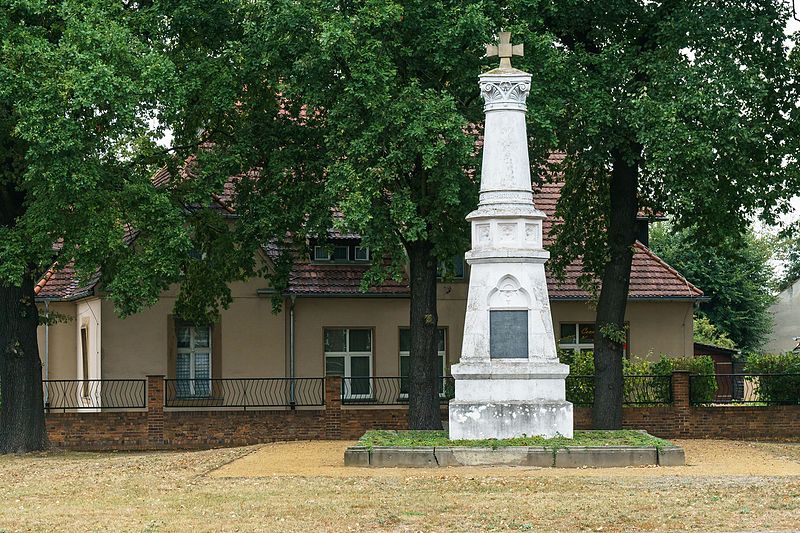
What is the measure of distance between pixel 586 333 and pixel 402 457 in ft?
50.6

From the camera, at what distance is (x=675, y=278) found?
35875mm

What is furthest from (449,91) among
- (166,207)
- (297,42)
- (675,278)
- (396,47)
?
(675,278)

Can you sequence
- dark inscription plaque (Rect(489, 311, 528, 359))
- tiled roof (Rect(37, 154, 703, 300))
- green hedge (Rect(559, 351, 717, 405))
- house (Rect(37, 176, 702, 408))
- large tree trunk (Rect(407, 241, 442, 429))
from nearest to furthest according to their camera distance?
dark inscription plaque (Rect(489, 311, 528, 359)) < large tree trunk (Rect(407, 241, 442, 429)) < green hedge (Rect(559, 351, 717, 405)) < house (Rect(37, 176, 702, 408)) < tiled roof (Rect(37, 154, 703, 300))

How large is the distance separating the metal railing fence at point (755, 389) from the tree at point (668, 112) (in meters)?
4.56

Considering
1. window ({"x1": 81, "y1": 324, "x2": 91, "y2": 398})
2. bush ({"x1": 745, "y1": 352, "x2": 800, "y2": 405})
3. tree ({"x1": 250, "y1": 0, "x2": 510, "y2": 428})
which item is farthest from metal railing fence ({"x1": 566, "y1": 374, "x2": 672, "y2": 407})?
window ({"x1": 81, "y1": 324, "x2": 91, "y2": 398})

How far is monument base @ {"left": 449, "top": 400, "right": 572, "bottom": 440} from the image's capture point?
22.4 metres

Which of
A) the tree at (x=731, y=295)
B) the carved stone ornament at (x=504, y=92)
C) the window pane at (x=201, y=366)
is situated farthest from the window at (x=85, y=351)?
the tree at (x=731, y=295)

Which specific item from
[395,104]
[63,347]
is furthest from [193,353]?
Result: [395,104]

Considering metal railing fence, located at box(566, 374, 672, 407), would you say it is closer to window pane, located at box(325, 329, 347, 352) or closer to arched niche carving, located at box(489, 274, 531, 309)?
window pane, located at box(325, 329, 347, 352)

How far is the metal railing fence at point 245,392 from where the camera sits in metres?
32.5

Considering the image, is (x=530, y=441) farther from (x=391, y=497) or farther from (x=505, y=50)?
(x=505, y=50)

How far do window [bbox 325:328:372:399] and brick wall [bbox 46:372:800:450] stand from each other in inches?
112

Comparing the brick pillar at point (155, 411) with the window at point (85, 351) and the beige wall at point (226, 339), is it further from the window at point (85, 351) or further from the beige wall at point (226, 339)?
the window at point (85, 351)

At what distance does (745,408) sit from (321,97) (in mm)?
12481
